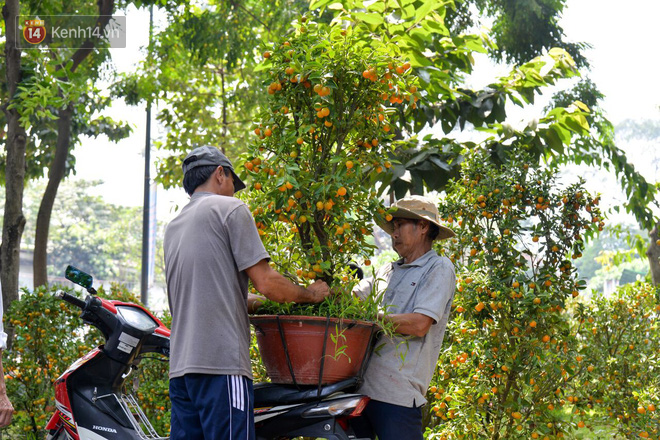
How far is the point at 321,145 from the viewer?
3.25 meters

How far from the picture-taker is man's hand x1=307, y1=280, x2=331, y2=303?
278 centimetres

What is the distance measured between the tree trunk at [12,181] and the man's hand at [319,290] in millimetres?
4840

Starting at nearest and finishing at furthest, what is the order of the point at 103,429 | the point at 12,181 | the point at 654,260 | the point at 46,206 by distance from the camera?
the point at 103,429
the point at 12,181
the point at 654,260
the point at 46,206

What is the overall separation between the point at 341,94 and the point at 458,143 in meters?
3.03

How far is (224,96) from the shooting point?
1294 cm

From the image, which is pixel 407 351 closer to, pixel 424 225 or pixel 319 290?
pixel 319 290

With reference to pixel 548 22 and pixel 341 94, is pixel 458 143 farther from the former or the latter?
pixel 548 22

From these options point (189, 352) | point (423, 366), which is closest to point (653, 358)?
point (423, 366)

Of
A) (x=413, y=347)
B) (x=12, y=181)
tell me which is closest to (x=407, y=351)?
(x=413, y=347)

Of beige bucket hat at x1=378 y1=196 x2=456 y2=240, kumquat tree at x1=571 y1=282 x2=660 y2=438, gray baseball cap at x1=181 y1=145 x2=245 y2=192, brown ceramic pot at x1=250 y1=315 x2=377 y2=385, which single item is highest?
gray baseball cap at x1=181 y1=145 x2=245 y2=192

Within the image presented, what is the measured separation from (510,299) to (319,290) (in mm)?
2098

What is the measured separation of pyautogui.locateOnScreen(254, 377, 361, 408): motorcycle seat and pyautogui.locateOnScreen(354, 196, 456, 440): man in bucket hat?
15 cm

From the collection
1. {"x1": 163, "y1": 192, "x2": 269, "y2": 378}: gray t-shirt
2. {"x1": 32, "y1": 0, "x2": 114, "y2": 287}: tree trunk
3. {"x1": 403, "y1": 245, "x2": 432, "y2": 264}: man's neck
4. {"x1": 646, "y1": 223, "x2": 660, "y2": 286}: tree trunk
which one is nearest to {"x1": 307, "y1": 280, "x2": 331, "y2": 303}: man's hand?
{"x1": 163, "y1": 192, "x2": 269, "y2": 378}: gray t-shirt

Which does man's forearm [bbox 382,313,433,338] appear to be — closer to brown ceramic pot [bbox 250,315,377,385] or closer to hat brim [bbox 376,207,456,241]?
brown ceramic pot [bbox 250,315,377,385]
